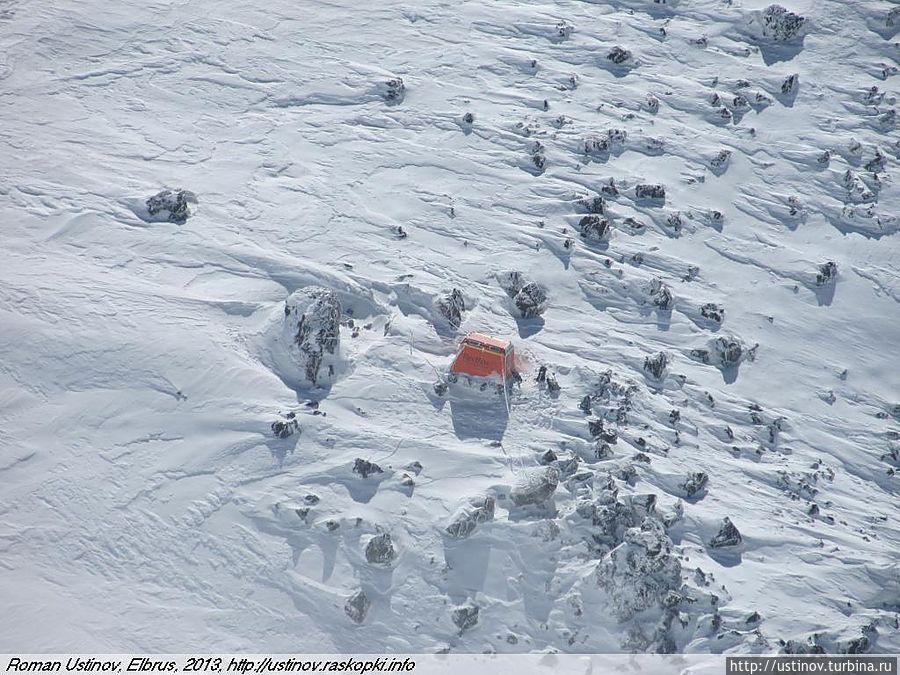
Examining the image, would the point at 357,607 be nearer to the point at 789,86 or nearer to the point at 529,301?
the point at 529,301

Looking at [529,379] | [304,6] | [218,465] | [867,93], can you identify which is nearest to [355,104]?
[304,6]

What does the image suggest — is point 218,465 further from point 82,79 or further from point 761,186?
point 761,186

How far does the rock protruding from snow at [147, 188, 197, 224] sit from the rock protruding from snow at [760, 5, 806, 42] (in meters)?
10.0

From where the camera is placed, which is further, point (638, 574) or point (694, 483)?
point (694, 483)

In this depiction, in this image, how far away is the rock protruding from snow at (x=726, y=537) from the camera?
329 inches

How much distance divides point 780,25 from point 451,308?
8.62 m

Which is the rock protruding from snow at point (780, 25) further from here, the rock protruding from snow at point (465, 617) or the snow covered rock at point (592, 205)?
the rock protruding from snow at point (465, 617)

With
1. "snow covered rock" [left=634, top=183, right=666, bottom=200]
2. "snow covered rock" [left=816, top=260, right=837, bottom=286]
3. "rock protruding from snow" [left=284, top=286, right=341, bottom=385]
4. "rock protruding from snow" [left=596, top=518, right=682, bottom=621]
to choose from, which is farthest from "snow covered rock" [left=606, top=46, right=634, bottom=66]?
"rock protruding from snow" [left=596, top=518, right=682, bottom=621]

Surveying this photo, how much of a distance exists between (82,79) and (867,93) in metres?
12.1

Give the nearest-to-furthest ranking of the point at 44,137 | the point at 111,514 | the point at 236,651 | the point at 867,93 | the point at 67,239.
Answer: the point at 236,651
the point at 111,514
the point at 67,239
the point at 44,137
the point at 867,93

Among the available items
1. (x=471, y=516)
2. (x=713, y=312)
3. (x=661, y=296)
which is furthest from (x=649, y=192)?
(x=471, y=516)

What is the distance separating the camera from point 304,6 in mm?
14422

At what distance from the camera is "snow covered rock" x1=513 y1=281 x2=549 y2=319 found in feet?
33.4

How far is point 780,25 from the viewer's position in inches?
566
